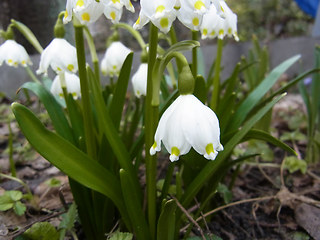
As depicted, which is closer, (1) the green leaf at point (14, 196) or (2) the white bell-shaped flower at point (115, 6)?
(2) the white bell-shaped flower at point (115, 6)

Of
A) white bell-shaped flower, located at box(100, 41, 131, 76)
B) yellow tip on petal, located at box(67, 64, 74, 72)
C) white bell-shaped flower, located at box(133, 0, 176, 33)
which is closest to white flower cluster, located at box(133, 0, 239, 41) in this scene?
white bell-shaped flower, located at box(133, 0, 176, 33)

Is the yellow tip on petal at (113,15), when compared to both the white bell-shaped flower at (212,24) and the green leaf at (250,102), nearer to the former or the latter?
the white bell-shaped flower at (212,24)

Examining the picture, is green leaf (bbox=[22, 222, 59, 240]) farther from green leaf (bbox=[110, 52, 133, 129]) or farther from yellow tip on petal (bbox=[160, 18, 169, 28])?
yellow tip on petal (bbox=[160, 18, 169, 28])

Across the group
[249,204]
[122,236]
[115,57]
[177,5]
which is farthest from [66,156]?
[249,204]

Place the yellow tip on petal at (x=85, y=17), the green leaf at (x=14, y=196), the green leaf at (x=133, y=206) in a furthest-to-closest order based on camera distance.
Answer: the green leaf at (x=14, y=196) → the green leaf at (x=133, y=206) → the yellow tip on petal at (x=85, y=17)

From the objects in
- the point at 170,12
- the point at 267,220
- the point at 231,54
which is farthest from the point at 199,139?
the point at 231,54

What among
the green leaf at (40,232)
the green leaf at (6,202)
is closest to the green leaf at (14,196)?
the green leaf at (6,202)
